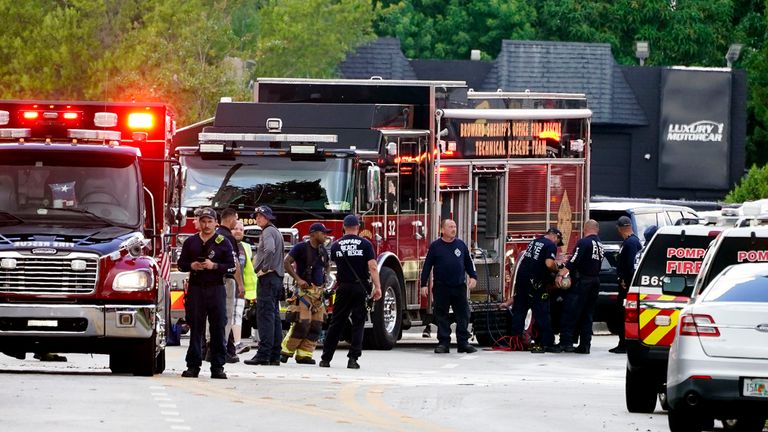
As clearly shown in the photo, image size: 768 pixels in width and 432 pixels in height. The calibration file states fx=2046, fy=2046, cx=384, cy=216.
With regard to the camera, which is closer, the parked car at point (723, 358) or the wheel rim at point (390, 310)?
the parked car at point (723, 358)

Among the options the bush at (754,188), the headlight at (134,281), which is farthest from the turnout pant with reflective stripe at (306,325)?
the bush at (754,188)

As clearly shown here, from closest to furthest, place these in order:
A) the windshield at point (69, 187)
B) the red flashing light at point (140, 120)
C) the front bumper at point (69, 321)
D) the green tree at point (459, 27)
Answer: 1. the front bumper at point (69, 321)
2. the windshield at point (69, 187)
3. the red flashing light at point (140, 120)
4. the green tree at point (459, 27)

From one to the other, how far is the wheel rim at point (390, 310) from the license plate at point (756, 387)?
12.1m

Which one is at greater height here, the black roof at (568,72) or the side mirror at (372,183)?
the black roof at (568,72)

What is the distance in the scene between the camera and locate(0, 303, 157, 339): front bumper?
18.8 meters

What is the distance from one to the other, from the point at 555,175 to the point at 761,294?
14941 mm

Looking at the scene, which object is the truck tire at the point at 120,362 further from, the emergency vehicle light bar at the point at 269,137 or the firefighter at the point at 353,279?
the emergency vehicle light bar at the point at 269,137

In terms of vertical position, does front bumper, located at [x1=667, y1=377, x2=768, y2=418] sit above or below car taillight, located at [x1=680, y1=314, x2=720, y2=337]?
below

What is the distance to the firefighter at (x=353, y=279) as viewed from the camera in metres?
22.0

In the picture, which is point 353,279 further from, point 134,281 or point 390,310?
point 390,310

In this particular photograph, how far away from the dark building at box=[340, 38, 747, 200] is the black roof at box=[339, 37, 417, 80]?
30 mm

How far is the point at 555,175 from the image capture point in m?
29.0

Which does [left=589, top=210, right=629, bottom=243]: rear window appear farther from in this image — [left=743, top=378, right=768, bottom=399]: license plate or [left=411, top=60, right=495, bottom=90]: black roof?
[left=411, top=60, right=495, bottom=90]: black roof

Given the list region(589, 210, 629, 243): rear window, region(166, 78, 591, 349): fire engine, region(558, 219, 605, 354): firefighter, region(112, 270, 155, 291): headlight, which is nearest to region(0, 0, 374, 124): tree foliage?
region(589, 210, 629, 243): rear window
